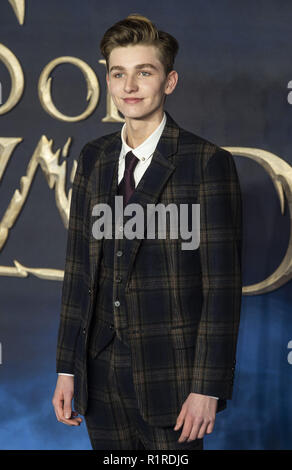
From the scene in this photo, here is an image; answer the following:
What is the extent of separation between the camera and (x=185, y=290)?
1.75 metres

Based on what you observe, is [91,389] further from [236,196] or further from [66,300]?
[236,196]

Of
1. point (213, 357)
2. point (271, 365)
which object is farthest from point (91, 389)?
point (271, 365)

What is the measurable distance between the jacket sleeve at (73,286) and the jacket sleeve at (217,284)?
0.44m

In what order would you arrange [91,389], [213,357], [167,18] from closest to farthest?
[213,357] < [91,389] < [167,18]

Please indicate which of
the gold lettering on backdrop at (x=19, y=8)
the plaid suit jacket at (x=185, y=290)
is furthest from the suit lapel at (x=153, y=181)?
the gold lettering on backdrop at (x=19, y=8)

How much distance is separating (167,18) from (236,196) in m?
1.52

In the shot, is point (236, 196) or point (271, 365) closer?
point (236, 196)

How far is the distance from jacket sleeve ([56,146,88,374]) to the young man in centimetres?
9

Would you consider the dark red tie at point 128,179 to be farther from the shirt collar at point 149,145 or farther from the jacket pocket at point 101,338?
the jacket pocket at point 101,338

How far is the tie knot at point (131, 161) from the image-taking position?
1.86 m

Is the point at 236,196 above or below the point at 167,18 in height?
below

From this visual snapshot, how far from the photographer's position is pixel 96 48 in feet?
9.86

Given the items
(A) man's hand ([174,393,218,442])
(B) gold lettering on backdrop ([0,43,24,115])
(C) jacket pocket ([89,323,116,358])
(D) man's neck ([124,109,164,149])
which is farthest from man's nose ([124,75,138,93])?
(B) gold lettering on backdrop ([0,43,24,115])
